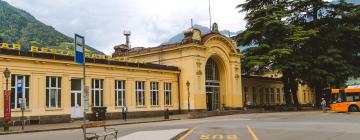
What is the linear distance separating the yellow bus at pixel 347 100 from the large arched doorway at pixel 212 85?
48.7 ft

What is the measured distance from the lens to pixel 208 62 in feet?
179

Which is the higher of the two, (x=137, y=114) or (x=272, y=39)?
(x=272, y=39)

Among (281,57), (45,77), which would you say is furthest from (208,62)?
(45,77)

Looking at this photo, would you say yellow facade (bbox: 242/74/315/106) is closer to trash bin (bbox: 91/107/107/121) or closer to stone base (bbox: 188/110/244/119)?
stone base (bbox: 188/110/244/119)

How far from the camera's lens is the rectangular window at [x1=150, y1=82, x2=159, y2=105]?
1825 inches

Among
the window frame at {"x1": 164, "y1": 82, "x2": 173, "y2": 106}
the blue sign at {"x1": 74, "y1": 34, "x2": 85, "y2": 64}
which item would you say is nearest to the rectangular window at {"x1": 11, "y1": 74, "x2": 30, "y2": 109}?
the window frame at {"x1": 164, "y1": 82, "x2": 173, "y2": 106}

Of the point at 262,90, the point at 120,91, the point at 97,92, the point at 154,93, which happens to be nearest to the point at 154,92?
the point at 154,93

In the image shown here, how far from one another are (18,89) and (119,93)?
11.9 m

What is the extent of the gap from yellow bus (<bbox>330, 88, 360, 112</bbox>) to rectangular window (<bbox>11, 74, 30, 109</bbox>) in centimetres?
3341

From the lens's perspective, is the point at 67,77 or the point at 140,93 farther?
the point at 140,93

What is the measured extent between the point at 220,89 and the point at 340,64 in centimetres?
1639

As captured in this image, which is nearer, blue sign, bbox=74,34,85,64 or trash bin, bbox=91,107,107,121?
blue sign, bbox=74,34,85,64

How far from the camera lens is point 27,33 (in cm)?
13262

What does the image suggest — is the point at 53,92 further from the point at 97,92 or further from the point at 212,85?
the point at 212,85
